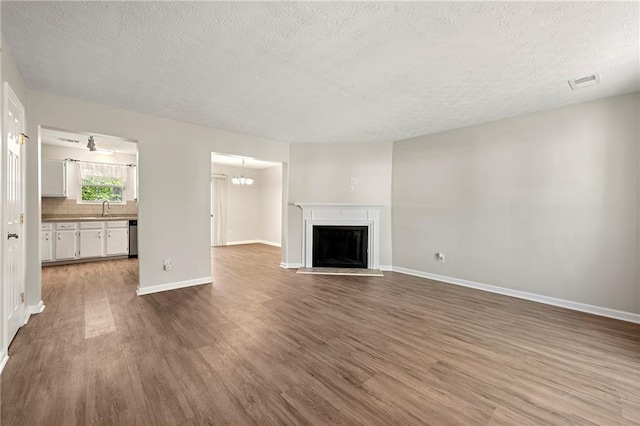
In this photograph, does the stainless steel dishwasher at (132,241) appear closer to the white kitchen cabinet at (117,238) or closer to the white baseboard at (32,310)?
the white kitchen cabinet at (117,238)

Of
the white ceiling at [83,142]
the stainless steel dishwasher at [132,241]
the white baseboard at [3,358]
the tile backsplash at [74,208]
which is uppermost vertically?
the white ceiling at [83,142]

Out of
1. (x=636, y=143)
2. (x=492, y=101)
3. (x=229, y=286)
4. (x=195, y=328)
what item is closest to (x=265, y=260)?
(x=229, y=286)

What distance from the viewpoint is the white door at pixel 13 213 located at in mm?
2131

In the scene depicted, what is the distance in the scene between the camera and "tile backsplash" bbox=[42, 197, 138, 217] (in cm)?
581

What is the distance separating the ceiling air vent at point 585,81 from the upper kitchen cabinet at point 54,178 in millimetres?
8693

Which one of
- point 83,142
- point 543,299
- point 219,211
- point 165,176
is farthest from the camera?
point 219,211

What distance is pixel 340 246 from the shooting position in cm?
539

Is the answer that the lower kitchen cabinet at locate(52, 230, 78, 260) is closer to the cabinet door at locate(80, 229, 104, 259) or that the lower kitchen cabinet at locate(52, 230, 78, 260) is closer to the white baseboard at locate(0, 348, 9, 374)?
the cabinet door at locate(80, 229, 104, 259)

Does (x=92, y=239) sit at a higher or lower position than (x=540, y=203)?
lower

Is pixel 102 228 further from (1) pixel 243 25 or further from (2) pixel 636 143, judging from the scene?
(2) pixel 636 143

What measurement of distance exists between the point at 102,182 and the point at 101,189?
0.18 m

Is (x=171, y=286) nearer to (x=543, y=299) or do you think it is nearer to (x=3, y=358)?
(x=3, y=358)

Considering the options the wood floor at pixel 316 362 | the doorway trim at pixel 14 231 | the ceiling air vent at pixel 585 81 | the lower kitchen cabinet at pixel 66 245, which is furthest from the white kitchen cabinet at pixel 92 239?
the ceiling air vent at pixel 585 81

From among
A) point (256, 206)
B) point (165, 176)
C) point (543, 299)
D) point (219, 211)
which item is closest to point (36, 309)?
point (165, 176)
